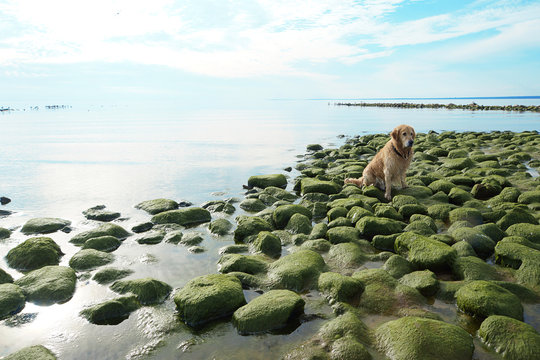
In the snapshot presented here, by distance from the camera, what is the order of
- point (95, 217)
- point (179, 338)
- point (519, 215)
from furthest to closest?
point (95, 217)
point (519, 215)
point (179, 338)

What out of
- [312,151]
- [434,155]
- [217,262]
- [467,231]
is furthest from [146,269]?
[312,151]

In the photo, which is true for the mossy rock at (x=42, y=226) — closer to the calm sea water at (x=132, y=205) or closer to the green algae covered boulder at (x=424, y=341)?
the calm sea water at (x=132, y=205)

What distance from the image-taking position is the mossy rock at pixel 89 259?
688 cm

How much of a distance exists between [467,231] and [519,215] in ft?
5.51

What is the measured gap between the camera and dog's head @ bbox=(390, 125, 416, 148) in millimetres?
10164

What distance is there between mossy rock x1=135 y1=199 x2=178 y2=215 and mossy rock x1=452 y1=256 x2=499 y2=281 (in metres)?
8.37

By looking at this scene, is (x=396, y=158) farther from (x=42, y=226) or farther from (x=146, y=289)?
(x=42, y=226)

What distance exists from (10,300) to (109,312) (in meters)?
1.72

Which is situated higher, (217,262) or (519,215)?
(519,215)

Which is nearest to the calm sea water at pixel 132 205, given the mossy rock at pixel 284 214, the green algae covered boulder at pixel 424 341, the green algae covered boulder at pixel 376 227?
the green algae covered boulder at pixel 424 341

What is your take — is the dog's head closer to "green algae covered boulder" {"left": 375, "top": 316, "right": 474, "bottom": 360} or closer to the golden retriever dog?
the golden retriever dog

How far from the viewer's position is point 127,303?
17.7ft

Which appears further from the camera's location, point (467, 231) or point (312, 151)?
point (312, 151)

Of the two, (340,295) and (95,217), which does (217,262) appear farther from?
(95,217)
